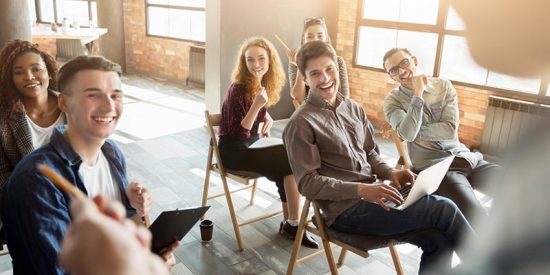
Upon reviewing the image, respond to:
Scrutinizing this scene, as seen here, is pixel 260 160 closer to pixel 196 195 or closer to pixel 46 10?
pixel 196 195

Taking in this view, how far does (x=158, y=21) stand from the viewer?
7.72 m

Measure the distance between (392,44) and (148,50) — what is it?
4627 millimetres

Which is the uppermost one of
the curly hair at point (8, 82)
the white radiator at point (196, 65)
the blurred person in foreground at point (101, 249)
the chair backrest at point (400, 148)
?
the blurred person in foreground at point (101, 249)

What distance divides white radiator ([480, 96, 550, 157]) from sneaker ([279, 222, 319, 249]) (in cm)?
230

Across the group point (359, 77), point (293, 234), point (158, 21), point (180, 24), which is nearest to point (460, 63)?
point (359, 77)

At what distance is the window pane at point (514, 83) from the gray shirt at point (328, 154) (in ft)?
9.10

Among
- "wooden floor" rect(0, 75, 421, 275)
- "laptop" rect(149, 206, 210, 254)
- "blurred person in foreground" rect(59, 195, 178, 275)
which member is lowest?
"wooden floor" rect(0, 75, 421, 275)

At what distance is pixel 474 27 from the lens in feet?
14.1

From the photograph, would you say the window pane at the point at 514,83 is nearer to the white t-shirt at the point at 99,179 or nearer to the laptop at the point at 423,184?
the laptop at the point at 423,184

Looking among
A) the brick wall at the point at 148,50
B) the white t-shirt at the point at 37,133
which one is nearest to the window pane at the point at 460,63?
the white t-shirt at the point at 37,133

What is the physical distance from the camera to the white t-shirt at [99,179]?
1341 millimetres

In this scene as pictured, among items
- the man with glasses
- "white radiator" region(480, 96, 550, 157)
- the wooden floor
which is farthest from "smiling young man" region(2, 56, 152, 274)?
"white radiator" region(480, 96, 550, 157)

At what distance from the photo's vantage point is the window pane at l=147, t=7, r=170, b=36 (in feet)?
24.9

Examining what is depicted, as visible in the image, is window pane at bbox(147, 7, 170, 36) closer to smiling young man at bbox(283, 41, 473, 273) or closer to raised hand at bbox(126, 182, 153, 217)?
smiling young man at bbox(283, 41, 473, 273)
